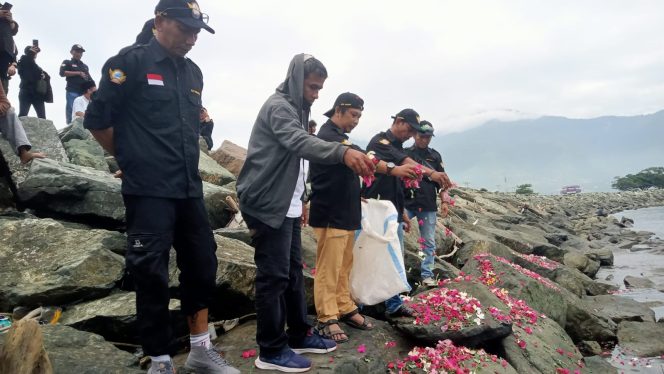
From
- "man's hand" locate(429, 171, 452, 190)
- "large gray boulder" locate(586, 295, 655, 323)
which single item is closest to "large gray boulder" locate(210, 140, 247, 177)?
"man's hand" locate(429, 171, 452, 190)

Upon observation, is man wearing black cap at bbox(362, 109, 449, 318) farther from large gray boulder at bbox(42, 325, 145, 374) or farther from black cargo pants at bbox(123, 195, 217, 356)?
large gray boulder at bbox(42, 325, 145, 374)

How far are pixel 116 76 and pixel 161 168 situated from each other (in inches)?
30.9

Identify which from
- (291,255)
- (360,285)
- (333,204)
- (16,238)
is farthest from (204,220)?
(16,238)

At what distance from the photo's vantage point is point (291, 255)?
4461mm

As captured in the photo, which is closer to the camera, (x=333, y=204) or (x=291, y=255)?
(x=291, y=255)

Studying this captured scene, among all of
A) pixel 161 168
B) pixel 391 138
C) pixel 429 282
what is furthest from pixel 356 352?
pixel 429 282

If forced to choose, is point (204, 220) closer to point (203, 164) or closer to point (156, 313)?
point (156, 313)

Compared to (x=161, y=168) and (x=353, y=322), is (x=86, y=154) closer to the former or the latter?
(x=161, y=168)

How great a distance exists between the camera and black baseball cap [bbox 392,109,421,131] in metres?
6.49

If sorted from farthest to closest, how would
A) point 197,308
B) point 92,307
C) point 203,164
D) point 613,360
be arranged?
point 203,164 < point 613,360 < point 92,307 < point 197,308

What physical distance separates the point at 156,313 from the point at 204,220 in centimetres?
85

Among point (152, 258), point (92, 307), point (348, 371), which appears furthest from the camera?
point (92, 307)

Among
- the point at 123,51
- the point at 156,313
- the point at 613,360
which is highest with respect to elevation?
the point at 123,51

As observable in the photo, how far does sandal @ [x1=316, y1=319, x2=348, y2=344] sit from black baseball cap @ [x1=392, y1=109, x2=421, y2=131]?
9.96ft
